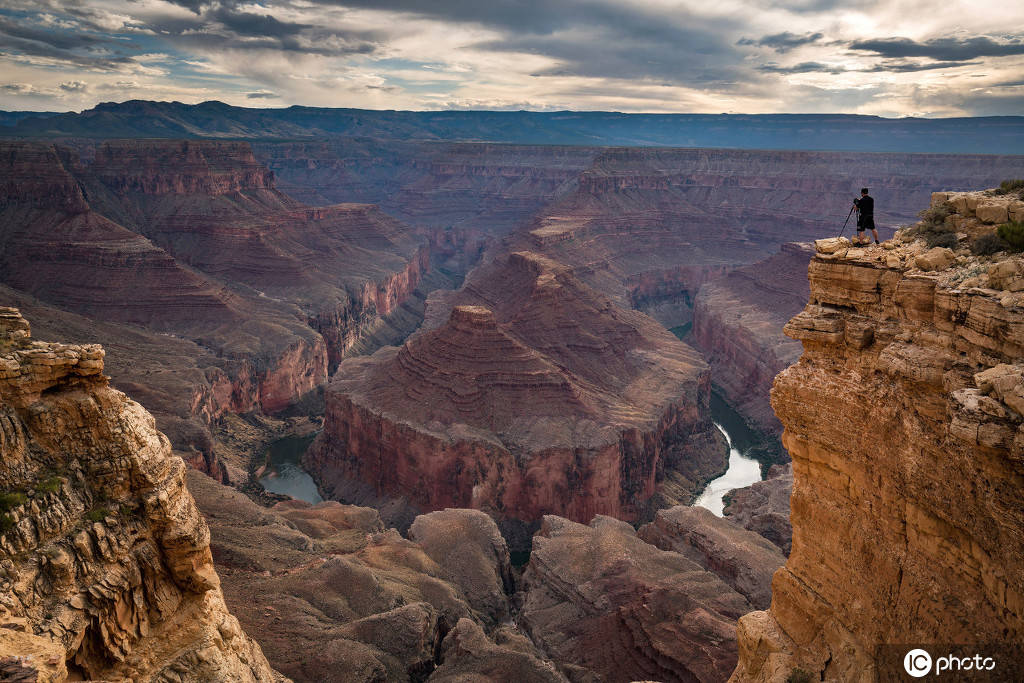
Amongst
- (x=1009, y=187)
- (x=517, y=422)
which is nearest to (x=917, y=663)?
(x=1009, y=187)

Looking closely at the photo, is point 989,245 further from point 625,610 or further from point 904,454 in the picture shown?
point 625,610

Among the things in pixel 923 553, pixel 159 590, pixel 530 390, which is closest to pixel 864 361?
pixel 923 553

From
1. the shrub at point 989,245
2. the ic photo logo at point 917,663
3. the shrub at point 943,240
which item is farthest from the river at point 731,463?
the shrub at point 989,245

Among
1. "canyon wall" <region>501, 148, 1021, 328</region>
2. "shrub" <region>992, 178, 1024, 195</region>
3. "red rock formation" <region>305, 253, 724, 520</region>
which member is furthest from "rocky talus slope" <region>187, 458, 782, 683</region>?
"canyon wall" <region>501, 148, 1021, 328</region>

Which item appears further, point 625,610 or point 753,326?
point 753,326

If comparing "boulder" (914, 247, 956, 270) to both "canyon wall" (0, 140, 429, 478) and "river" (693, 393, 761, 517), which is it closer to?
"river" (693, 393, 761, 517)

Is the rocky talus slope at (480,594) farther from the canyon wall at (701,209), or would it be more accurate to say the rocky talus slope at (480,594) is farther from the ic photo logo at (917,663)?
the canyon wall at (701,209)

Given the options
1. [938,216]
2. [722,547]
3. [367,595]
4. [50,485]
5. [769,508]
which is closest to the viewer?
[50,485]
